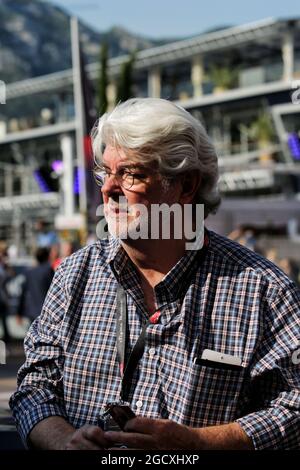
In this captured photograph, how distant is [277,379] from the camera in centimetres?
225

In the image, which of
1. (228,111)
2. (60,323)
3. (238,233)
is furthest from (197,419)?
(228,111)

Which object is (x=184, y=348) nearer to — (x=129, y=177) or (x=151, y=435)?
(x=151, y=435)

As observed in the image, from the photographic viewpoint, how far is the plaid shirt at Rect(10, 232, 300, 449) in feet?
7.30

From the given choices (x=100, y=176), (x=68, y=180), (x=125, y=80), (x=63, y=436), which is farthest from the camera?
(x=68, y=180)

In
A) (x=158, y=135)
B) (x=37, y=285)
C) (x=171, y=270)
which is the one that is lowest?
(x=37, y=285)

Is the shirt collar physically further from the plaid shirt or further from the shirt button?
the shirt button

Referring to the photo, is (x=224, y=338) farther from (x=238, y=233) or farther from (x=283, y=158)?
(x=283, y=158)

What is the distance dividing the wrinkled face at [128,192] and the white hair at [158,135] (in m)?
0.02

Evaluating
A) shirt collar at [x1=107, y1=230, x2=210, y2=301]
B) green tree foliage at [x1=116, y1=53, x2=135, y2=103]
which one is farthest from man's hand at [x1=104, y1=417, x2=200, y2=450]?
green tree foliage at [x1=116, y1=53, x2=135, y2=103]

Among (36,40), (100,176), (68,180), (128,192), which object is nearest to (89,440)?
(128,192)

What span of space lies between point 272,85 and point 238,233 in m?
31.0

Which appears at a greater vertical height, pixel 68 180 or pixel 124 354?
pixel 68 180

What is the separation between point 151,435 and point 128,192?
2.08ft

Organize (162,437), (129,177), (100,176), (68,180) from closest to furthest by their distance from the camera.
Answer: (162,437) < (129,177) < (100,176) < (68,180)
